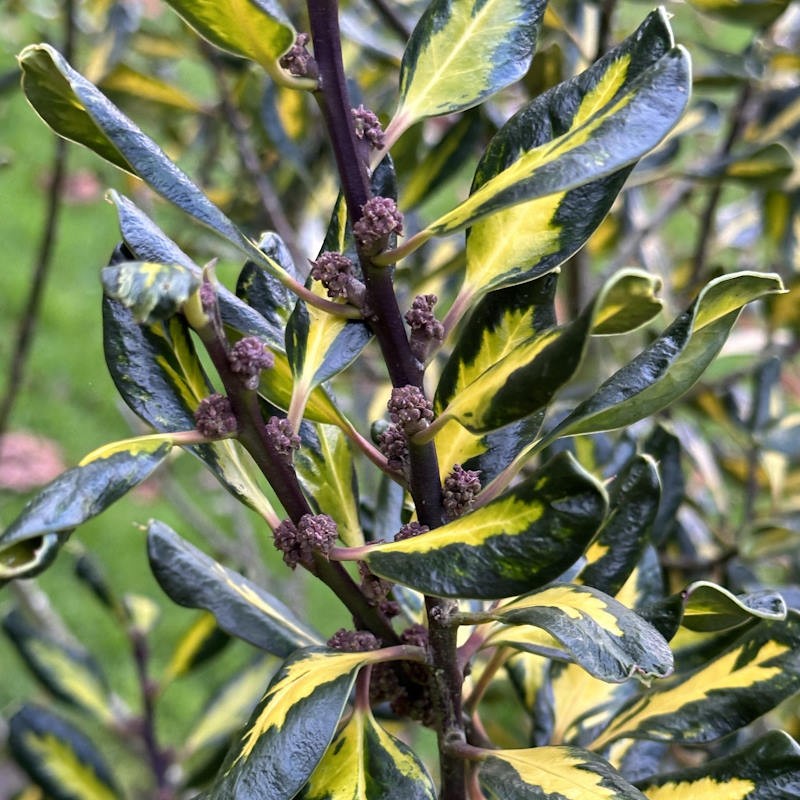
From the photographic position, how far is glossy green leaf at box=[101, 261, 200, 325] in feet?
1.55

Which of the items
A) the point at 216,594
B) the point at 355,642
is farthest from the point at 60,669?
the point at 355,642

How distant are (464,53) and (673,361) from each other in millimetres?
270

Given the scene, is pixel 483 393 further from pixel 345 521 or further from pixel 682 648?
pixel 682 648

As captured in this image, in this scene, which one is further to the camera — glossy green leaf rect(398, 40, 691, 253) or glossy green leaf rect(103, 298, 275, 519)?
→ glossy green leaf rect(103, 298, 275, 519)

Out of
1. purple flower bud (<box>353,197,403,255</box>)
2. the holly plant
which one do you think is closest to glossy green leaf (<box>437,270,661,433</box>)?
the holly plant

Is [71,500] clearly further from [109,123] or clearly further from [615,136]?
[615,136]

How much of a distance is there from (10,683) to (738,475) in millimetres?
2325

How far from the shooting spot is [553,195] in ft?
1.93

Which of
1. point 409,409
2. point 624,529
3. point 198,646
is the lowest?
point 198,646

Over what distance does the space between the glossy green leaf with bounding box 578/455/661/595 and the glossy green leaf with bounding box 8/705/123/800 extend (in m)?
0.66

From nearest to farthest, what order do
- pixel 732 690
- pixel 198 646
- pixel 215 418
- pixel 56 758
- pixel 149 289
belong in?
pixel 149 289
pixel 215 418
pixel 732 690
pixel 56 758
pixel 198 646

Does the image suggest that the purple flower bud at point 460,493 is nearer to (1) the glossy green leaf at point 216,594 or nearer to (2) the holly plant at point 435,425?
(2) the holly plant at point 435,425

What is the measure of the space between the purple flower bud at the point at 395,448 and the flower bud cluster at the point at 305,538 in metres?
0.06

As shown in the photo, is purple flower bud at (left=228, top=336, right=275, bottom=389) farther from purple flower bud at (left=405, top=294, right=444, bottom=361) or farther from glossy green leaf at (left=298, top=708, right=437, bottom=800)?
glossy green leaf at (left=298, top=708, right=437, bottom=800)
